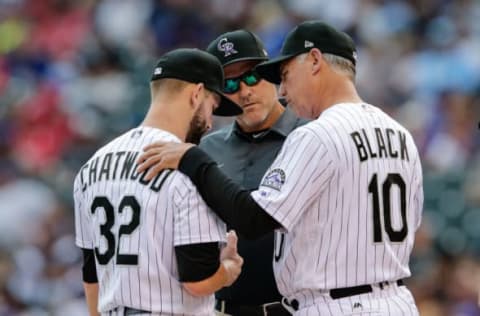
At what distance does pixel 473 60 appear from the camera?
9.31 metres

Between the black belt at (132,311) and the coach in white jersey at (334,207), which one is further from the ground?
the coach in white jersey at (334,207)

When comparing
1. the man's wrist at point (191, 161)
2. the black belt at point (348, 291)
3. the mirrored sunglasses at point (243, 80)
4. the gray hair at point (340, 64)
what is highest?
the gray hair at point (340, 64)

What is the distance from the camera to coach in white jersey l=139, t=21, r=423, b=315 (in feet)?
12.5

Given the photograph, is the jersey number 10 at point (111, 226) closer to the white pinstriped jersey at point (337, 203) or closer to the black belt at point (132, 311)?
the black belt at point (132, 311)

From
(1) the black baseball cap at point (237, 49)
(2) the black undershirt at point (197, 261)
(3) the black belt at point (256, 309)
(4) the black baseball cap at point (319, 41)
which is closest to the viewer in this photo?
(2) the black undershirt at point (197, 261)

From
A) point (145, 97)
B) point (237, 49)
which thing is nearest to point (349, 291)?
point (237, 49)

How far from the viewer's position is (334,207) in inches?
153

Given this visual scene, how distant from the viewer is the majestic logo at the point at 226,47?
494 centimetres

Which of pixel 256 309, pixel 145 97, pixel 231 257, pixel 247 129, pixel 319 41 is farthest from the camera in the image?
pixel 145 97

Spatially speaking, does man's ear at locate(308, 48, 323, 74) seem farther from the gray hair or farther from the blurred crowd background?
the blurred crowd background

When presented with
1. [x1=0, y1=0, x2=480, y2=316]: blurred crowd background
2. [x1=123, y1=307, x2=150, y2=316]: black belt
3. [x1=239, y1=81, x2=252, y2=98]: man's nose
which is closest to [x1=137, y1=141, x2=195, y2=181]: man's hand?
[x1=123, y1=307, x2=150, y2=316]: black belt

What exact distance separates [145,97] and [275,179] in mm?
5571

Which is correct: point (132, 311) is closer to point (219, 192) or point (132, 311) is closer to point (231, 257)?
point (231, 257)

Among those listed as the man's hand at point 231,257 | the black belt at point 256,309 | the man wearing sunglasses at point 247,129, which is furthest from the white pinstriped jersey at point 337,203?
the man wearing sunglasses at point 247,129
